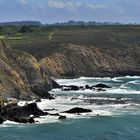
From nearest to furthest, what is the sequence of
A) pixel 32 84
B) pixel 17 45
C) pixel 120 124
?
pixel 120 124
pixel 32 84
pixel 17 45

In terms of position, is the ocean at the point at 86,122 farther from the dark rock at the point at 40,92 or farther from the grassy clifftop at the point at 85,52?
Result: the grassy clifftop at the point at 85,52

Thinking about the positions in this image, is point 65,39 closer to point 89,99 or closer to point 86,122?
point 89,99

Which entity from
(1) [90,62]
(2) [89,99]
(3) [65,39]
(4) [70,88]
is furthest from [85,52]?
(2) [89,99]

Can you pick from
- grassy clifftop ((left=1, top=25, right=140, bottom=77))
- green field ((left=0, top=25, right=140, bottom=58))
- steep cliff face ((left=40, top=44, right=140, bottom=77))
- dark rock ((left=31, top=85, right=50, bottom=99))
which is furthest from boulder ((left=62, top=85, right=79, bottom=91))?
green field ((left=0, top=25, right=140, bottom=58))

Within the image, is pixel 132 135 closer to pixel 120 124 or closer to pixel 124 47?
pixel 120 124

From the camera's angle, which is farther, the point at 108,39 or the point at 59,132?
the point at 108,39

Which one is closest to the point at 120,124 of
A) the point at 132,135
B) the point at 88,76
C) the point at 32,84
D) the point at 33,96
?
the point at 132,135

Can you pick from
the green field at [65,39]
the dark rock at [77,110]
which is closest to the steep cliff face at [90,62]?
the green field at [65,39]
